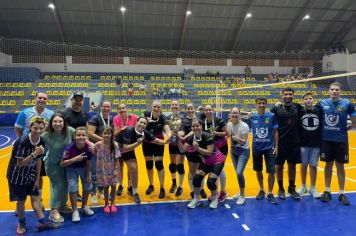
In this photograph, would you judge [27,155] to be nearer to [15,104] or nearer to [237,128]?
[237,128]

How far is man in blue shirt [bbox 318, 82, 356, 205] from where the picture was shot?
5.26 meters

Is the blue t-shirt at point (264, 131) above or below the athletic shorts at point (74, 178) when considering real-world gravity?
above

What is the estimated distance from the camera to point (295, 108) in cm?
552

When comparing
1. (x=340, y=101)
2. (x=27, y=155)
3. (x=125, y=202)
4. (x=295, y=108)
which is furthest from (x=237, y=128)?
(x=27, y=155)

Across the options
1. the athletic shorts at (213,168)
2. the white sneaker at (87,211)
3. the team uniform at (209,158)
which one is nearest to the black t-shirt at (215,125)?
the team uniform at (209,158)

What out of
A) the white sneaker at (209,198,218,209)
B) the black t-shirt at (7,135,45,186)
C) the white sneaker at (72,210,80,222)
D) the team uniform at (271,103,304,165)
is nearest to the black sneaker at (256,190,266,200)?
the team uniform at (271,103,304,165)

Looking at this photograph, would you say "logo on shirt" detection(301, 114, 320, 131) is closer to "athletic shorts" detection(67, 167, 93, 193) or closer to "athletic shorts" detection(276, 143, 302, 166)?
"athletic shorts" detection(276, 143, 302, 166)

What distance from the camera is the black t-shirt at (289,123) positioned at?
17.9 ft

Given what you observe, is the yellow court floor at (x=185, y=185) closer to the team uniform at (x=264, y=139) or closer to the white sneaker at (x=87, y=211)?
the white sneaker at (x=87, y=211)

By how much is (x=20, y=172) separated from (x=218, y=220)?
3.09 metres

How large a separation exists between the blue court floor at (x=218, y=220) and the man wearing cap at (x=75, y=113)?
1577mm

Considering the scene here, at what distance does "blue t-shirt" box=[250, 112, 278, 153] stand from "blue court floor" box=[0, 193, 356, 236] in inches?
42.0

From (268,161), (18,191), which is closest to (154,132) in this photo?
(268,161)

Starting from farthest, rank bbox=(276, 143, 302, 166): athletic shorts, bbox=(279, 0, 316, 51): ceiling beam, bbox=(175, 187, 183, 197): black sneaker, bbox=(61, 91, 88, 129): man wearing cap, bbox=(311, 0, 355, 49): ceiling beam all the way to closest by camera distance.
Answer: bbox=(311, 0, 355, 49): ceiling beam → bbox=(279, 0, 316, 51): ceiling beam → bbox=(175, 187, 183, 197): black sneaker → bbox=(276, 143, 302, 166): athletic shorts → bbox=(61, 91, 88, 129): man wearing cap
